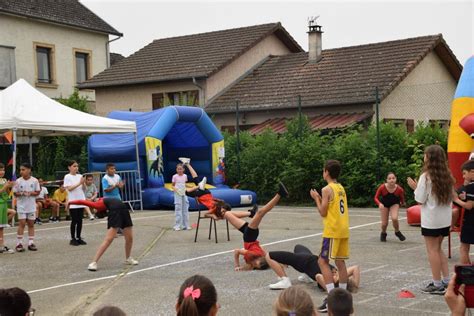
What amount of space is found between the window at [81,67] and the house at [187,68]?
9.82ft

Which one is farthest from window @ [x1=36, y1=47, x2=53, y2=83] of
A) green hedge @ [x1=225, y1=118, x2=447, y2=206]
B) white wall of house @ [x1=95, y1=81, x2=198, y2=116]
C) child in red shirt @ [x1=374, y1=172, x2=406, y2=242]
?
child in red shirt @ [x1=374, y1=172, x2=406, y2=242]

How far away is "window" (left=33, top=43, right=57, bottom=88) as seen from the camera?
1436 inches

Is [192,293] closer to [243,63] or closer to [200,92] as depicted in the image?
[200,92]

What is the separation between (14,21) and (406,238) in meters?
27.3

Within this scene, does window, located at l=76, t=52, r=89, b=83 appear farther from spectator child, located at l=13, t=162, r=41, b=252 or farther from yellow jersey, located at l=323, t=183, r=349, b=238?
yellow jersey, located at l=323, t=183, r=349, b=238

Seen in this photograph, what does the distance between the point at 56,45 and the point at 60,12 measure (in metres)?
1.92

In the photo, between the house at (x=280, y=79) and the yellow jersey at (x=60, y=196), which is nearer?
the yellow jersey at (x=60, y=196)

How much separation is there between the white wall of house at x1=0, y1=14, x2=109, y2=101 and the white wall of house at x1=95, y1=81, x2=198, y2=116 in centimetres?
271

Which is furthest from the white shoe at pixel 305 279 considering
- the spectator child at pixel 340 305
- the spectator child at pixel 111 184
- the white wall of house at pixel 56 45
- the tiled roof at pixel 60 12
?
the white wall of house at pixel 56 45

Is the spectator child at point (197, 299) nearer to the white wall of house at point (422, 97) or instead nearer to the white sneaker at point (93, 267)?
the white sneaker at point (93, 267)

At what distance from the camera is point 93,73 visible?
129 feet

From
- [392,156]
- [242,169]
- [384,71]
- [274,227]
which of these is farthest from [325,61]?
[274,227]

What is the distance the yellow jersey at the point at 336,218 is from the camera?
8109mm

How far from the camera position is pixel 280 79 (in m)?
31.7
